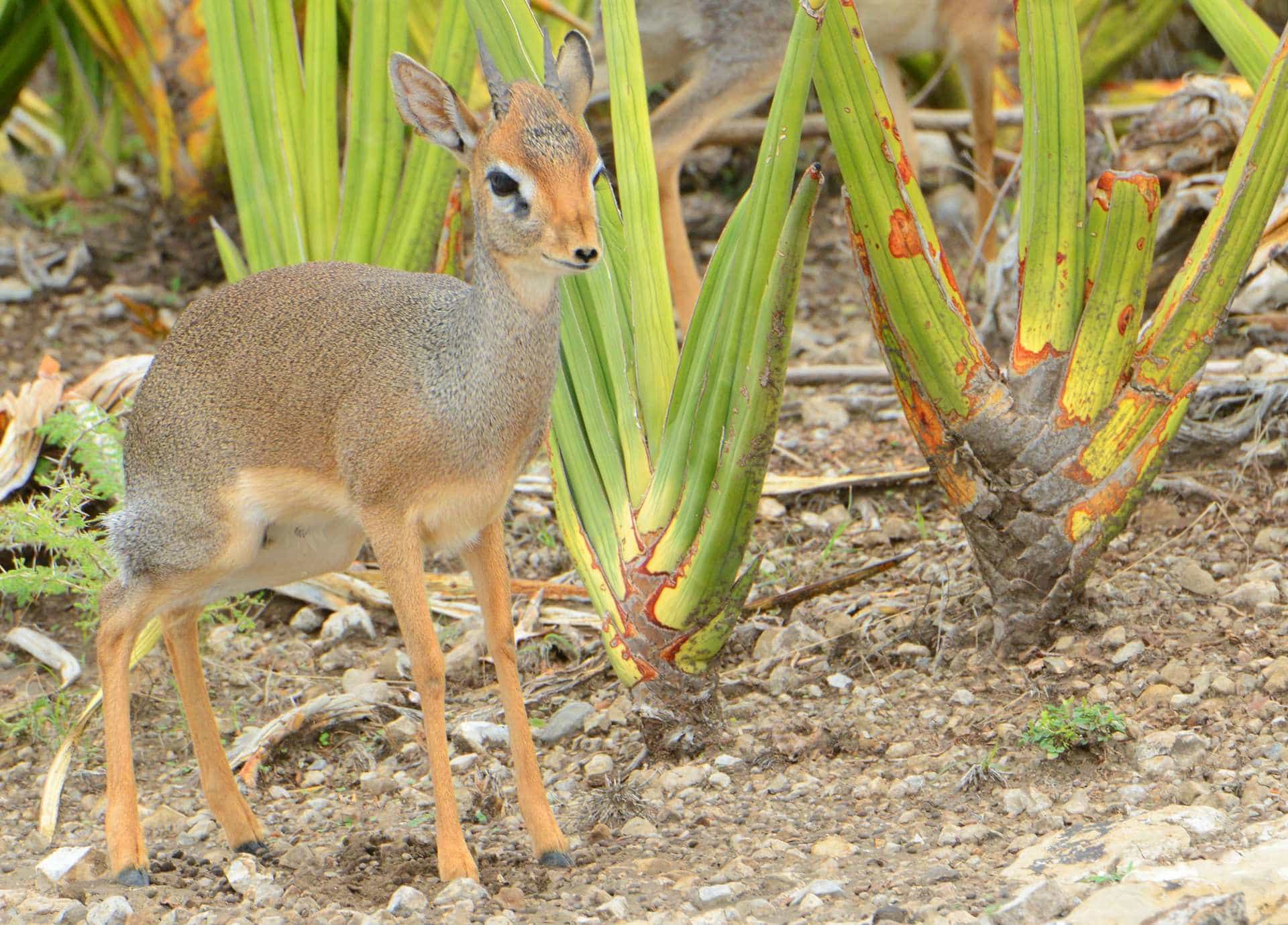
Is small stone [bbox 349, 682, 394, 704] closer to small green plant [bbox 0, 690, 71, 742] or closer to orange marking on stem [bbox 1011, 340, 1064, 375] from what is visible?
small green plant [bbox 0, 690, 71, 742]

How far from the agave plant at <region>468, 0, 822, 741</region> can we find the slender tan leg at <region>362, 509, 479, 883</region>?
52cm

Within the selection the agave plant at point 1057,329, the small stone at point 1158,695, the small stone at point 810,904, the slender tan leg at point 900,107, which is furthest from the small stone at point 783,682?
the slender tan leg at point 900,107

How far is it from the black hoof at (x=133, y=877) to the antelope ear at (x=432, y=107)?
1.55m

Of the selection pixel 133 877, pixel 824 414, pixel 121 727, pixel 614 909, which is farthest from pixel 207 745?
pixel 824 414

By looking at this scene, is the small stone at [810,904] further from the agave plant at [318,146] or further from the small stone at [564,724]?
the agave plant at [318,146]

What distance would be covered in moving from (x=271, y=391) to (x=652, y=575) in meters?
0.88

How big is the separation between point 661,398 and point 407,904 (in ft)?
4.08

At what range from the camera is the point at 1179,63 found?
8.09 metres

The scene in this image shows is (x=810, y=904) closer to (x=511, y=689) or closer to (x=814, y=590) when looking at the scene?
(x=511, y=689)

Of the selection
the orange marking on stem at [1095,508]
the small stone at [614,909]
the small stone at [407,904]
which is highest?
the orange marking on stem at [1095,508]

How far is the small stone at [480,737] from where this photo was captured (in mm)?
3691

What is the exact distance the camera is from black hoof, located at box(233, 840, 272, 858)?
3.30 m

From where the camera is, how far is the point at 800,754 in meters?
3.37

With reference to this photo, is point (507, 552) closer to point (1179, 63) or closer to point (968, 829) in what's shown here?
point (968, 829)
